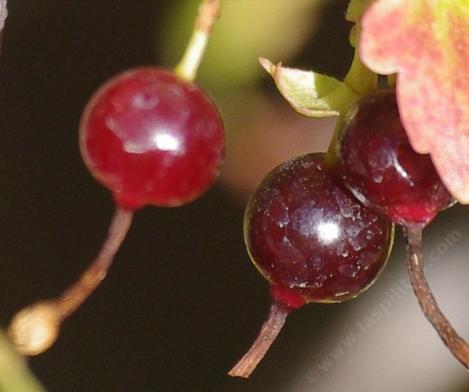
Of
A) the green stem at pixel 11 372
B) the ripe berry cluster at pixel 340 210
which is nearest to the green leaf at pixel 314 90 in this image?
the ripe berry cluster at pixel 340 210

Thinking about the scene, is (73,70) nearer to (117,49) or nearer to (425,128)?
(117,49)

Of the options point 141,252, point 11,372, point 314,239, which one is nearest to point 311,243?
point 314,239

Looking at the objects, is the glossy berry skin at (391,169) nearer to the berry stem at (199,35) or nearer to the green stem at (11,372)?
the berry stem at (199,35)

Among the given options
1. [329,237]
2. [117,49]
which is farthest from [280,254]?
[117,49]

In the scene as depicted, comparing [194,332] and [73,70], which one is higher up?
[73,70]

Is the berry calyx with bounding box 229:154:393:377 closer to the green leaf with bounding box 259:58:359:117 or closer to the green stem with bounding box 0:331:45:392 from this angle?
the green leaf with bounding box 259:58:359:117

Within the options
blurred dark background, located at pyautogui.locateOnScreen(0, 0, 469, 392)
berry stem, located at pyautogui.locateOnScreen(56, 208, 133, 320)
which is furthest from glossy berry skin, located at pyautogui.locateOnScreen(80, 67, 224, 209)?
blurred dark background, located at pyautogui.locateOnScreen(0, 0, 469, 392)
